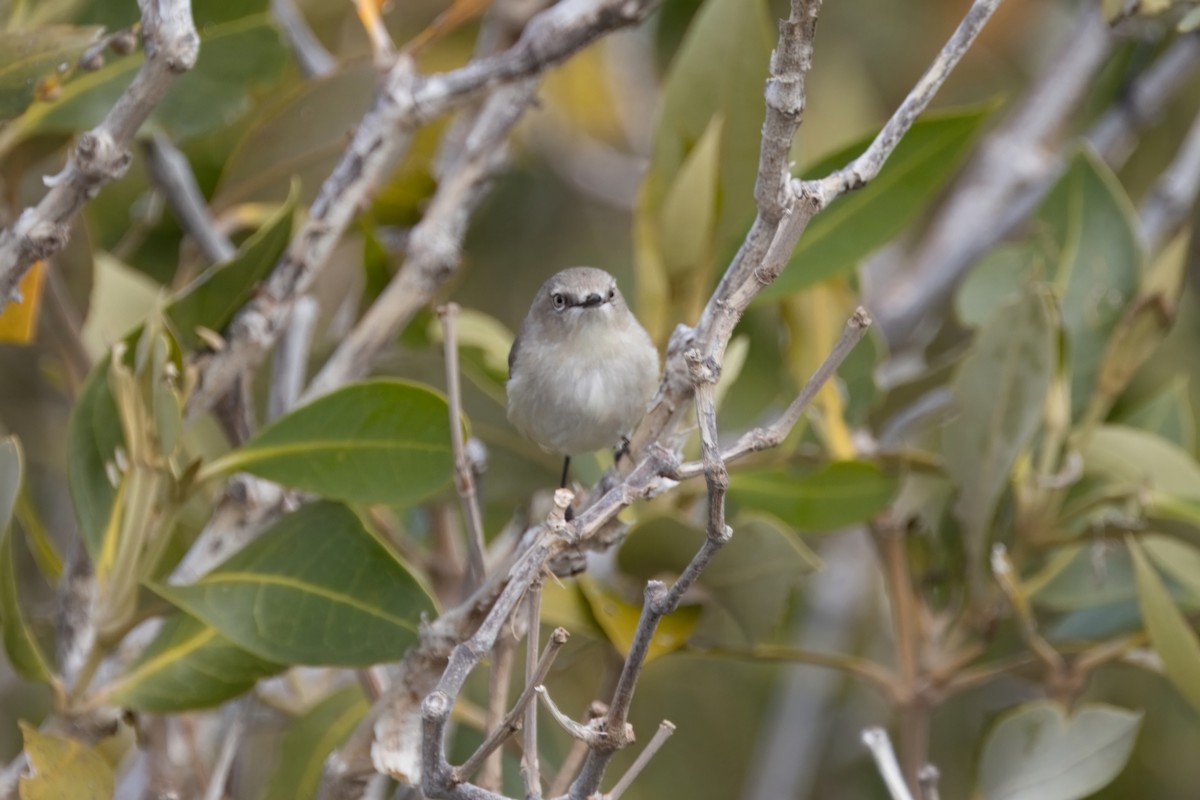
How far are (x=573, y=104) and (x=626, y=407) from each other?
2.84 meters

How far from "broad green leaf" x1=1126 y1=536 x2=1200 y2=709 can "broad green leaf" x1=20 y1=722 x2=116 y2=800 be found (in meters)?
1.72

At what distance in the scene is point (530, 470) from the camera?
274 centimetres

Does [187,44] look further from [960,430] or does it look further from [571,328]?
[960,430]

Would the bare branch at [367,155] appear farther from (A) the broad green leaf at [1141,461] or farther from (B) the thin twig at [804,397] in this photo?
(A) the broad green leaf at [1141,461]

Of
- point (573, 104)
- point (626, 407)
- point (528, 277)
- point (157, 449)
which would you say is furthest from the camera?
point (573, 104)

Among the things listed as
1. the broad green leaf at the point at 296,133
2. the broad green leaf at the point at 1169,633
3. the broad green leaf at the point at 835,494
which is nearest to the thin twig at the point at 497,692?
the broad green leaf at the point at 835,494

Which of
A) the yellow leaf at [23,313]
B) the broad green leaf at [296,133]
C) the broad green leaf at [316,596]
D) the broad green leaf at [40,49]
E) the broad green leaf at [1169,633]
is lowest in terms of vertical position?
the broad green leaf at [316,596]

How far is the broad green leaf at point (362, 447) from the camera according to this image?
6.81 ft

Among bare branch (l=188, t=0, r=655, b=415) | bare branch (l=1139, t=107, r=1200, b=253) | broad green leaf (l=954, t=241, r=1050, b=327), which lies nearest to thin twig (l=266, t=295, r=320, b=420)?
bare branch (l=188, t=0, r=655, b=415)

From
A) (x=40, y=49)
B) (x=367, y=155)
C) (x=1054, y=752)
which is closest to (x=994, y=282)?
(x=1054, y=752)

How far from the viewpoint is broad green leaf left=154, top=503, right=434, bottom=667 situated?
203 cm

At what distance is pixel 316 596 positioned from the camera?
2.07 meters

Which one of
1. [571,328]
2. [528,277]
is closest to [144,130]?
[571,328]

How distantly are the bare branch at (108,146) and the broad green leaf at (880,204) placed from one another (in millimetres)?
1195
